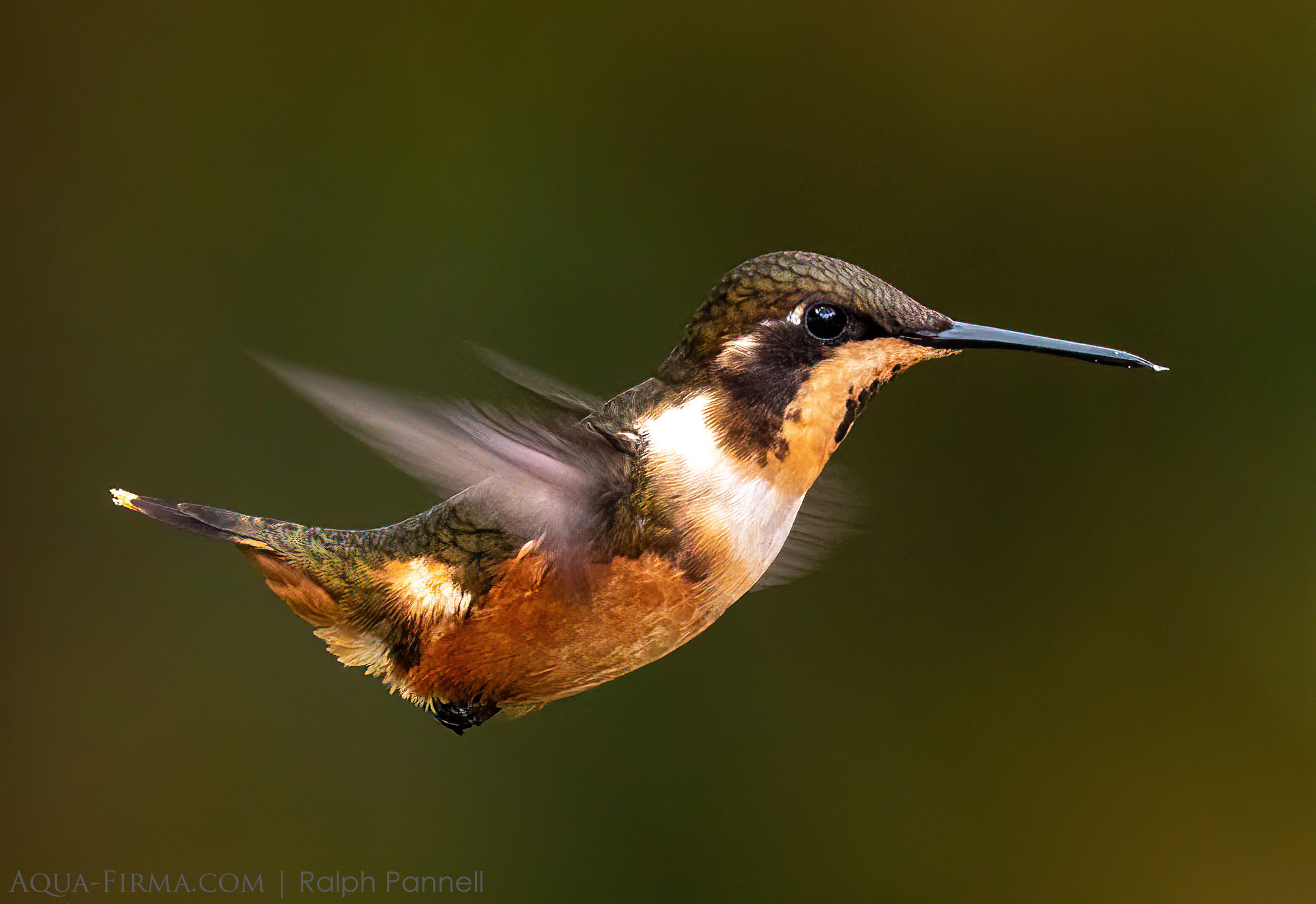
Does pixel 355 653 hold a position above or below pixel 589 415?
below

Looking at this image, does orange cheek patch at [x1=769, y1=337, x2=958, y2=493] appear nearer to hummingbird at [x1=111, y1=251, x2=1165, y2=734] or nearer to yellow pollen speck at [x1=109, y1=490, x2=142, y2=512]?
hummingbird at [x1=111, y1=251, x2=1165, y2=734]

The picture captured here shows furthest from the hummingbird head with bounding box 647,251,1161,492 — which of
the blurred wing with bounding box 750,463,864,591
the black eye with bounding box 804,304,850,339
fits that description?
the blurred wing with bounding box 750,463,864,591

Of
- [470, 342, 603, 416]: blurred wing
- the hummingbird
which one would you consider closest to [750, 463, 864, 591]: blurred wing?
the hummingbird

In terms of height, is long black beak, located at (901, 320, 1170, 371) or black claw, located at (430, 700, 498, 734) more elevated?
long black beak, located at (901, 320, 1170, 371)

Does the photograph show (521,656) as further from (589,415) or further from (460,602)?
(589,415)

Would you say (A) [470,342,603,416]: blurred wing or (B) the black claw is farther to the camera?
(B) the black claw

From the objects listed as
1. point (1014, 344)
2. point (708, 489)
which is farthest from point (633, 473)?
point (1014, 344)

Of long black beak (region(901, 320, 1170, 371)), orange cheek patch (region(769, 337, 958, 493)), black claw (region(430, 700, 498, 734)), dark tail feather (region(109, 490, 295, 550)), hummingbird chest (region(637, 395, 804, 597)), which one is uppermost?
long black beak (region(901, 320, 1170, 371))

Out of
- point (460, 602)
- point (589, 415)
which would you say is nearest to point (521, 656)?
point (460, 602)
